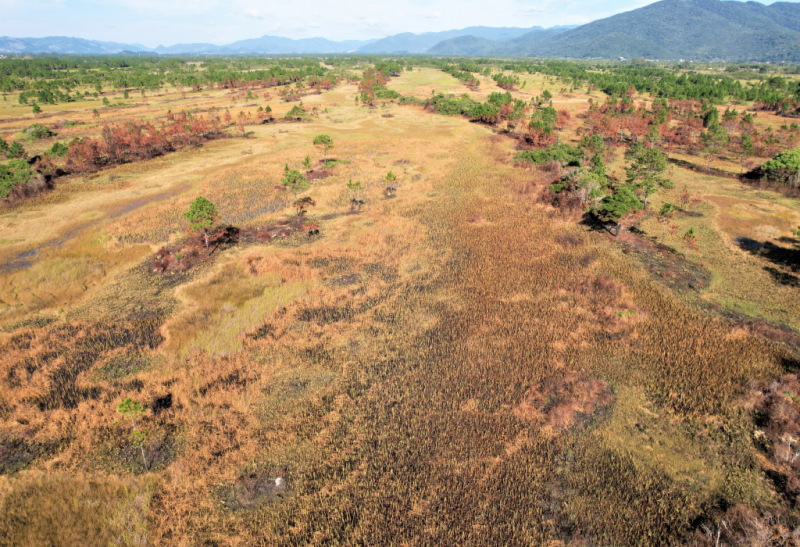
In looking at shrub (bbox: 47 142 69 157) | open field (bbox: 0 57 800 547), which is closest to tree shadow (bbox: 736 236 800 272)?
open field (bbox: 0 57 800 547)

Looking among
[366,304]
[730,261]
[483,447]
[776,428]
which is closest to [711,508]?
[776,428]

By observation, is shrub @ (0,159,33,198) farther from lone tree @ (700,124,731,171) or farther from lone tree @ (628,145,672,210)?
lone tree @ (700,124,731,171)

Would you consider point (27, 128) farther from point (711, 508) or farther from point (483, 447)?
point (711, 508)

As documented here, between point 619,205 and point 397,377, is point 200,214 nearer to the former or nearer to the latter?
point 397,377

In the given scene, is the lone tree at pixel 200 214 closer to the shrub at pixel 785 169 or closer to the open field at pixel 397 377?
the open field at pixel 397 377

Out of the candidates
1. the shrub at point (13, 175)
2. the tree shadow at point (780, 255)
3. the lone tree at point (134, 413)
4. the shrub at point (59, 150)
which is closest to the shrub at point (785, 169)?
the tree shadow at point (780, 255)

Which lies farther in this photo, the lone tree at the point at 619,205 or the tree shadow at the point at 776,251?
the lone tree at the point at 619,205

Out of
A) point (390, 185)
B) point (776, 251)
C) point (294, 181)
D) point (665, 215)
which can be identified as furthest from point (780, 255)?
point (294, 181)

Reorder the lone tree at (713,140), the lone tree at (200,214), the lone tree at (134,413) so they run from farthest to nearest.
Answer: the lone tree at (713,140) < the lone tree at (200,214) < the lone tree at (134,413)
